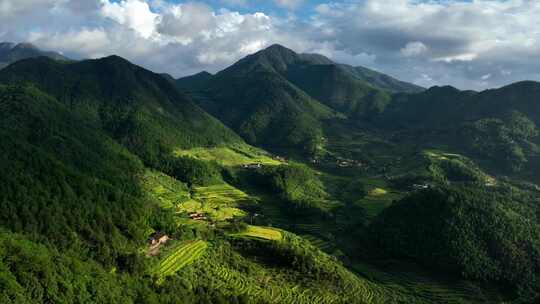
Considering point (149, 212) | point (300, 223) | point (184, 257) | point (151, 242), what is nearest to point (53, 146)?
point (149, 212)

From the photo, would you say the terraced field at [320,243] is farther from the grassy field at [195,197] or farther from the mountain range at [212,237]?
the grassy field at [195,197]

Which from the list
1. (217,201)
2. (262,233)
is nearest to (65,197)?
(262,233)

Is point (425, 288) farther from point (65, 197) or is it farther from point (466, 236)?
point (65, 197)

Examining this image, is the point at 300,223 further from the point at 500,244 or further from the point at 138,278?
the point at 138,278

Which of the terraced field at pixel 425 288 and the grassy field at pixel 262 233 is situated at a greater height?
the grassy field at pixel 262 233

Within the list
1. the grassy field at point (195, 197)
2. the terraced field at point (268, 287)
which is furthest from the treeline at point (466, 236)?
the grassy field at point (195, 197)

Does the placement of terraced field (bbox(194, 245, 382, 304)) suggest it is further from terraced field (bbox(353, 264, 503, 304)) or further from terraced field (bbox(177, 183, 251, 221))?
terraced field (bbox(177, 183, 251, 221))

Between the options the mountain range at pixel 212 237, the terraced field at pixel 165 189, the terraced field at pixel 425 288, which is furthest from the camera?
the terraced field at pixel 165 189
